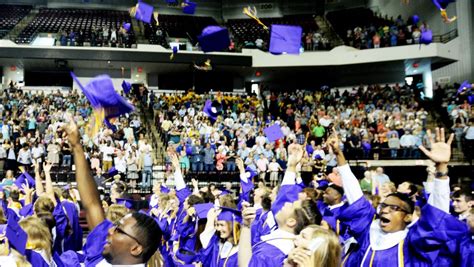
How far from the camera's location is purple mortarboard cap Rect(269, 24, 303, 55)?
11898 mm

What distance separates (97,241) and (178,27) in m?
28.5

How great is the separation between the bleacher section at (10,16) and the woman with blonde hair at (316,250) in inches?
1088

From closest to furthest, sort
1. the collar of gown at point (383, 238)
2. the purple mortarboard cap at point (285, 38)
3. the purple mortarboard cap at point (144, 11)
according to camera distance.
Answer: the collar of gown at point (383, 238) < the purple mortarboard cap at point (285, 38) < the purple mortarboard cap at point (144, 11)

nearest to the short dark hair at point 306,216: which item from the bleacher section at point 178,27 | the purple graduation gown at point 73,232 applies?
the purple graduation gown at point 73,232

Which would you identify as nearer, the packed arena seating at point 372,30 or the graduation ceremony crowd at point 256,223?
the graduation ceremony crowd at point 256,223

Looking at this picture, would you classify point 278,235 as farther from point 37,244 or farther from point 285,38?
point 285,38

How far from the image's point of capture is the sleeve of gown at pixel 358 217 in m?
4.34

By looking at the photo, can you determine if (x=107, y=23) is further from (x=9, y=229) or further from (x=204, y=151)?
(x=9, y=229)

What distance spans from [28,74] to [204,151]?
16.9 meters

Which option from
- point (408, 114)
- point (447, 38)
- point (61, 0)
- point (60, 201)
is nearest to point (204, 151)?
point (408, 114)

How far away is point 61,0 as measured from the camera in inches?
1319

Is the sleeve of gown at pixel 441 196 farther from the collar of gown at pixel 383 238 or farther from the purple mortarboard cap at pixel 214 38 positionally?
the purple mortarboard cap at pixel 214 38

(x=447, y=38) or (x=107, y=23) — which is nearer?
(x=447, y=38)

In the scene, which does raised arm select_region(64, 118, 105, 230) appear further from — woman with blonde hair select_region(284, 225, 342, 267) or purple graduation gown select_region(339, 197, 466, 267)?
purple graduation gown select_region(339, 197, 466, 267)
